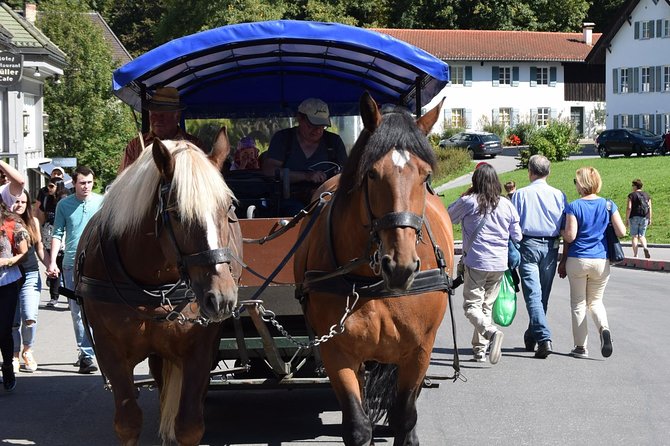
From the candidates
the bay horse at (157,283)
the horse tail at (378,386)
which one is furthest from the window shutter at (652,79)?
the bay horse at (157,283)

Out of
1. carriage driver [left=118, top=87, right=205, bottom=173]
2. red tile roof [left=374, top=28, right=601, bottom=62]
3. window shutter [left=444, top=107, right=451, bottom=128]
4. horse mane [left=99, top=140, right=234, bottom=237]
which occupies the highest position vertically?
red tile roof [left=374, top=28, right=601, bottom=62]

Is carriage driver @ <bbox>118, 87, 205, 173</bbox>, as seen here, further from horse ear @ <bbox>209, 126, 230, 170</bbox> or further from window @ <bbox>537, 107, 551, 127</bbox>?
window @ <bbox>537, 107, 551, 127</bbox>

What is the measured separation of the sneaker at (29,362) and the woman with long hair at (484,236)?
4.77 metres

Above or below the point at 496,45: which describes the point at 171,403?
below

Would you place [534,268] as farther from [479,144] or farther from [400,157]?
[479,144]

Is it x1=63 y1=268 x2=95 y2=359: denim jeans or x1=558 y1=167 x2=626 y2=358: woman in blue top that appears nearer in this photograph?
x1=63 y1=268 x2=95 y2=359: denim jeans

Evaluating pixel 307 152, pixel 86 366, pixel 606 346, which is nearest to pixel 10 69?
pixel 86 366

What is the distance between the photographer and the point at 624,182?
3800 cm

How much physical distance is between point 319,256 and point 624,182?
3307 centimetres

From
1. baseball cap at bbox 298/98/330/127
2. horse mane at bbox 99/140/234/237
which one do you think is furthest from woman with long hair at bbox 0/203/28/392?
horse mane at bbox 99/140/234/237

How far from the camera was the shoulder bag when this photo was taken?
11586mm

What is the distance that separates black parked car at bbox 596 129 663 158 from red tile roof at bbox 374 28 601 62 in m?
22.4

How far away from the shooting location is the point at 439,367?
447 inches

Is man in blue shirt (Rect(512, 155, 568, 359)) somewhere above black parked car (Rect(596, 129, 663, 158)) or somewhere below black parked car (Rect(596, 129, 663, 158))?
below
